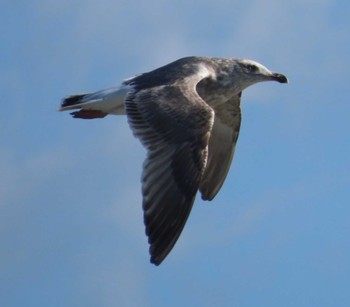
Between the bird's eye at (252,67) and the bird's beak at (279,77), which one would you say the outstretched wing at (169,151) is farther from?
the bird's beak at (279,77)

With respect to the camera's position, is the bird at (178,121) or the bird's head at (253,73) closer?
the bird at (178,121)

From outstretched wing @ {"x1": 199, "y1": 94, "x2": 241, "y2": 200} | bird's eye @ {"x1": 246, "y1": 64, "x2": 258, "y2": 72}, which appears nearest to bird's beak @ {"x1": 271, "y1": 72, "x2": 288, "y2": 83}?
bird's eye @ {"x1": 246, "y1": 64, "x2": 258, "y2": 72}

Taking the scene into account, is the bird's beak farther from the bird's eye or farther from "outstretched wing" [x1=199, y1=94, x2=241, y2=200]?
"outstretched wing" [x1=199, y1=94, x2=241, y2=200]

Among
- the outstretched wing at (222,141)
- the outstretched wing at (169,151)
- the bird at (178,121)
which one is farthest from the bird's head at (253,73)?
the outstretched wing at (169,151)

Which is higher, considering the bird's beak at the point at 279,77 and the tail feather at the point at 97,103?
the bird's beak at the point at 279,77

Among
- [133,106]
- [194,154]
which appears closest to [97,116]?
[133,106]

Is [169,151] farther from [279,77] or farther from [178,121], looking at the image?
[279,77]

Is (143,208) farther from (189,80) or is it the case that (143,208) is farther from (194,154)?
(189,80)
